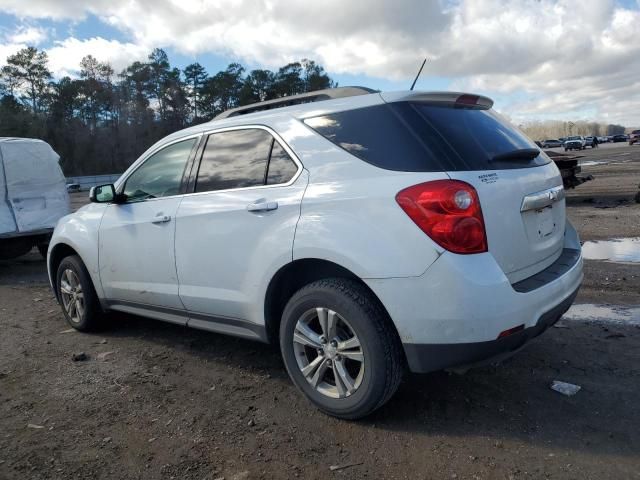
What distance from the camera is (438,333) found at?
8.79 ft

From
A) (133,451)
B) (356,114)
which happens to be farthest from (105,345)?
(356,114)

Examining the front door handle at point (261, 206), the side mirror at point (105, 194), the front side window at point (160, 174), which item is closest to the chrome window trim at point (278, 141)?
the front door handle at point (261, 206)

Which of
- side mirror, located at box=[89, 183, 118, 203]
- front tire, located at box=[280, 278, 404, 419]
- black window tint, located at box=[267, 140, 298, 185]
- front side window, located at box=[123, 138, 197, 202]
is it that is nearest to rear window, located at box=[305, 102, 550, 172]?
black window tint, located at box=[267, 140, 298, 185]

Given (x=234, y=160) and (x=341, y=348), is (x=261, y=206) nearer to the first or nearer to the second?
(x=234, y=160)

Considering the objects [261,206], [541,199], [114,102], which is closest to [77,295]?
[261,206]

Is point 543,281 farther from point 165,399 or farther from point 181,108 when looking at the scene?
point 181,108

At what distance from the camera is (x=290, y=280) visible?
132 inches

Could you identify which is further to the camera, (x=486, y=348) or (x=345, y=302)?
(x=345, y=302)

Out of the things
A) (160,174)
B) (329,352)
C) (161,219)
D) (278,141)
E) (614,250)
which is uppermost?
(278,141)

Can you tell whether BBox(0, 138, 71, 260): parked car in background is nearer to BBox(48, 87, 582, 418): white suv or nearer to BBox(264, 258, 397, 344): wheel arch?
BBox(48, 87, 582, 418): white suv

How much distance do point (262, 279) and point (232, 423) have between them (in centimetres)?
89

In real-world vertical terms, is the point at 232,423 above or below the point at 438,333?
below

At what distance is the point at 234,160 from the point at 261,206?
0.57m

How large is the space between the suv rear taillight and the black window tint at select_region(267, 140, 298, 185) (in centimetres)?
85
